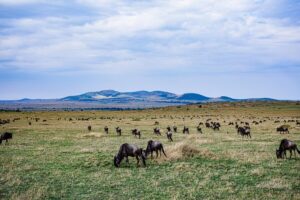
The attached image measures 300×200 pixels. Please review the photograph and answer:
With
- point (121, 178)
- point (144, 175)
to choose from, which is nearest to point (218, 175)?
point (144, 175)

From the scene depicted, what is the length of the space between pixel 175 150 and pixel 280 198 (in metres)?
11.2

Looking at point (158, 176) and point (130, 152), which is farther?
point (130, 152)

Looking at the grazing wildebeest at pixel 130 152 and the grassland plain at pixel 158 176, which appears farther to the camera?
the grazing wildebeest at pixel 130 152

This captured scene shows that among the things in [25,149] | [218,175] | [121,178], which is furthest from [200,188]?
[25,149]

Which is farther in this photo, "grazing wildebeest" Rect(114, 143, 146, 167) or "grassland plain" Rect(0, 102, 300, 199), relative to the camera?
"grazing wildebeest" Rect(114, 143, 146, 167)

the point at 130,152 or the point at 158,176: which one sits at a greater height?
the point at 130,152

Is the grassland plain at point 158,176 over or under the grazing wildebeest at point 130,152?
under

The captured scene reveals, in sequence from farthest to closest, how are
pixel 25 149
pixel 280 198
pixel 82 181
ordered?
pixel 25 149, pixel 82 181, pixel 280 198

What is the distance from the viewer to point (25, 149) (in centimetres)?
3073

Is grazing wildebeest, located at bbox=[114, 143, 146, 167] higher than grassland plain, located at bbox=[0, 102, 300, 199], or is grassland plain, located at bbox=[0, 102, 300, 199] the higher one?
grazing wildebeest, located at bbox=[114, 143, 146, 167]

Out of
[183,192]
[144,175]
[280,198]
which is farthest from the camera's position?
[144,175]

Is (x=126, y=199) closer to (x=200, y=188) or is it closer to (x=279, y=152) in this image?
(x=200, y=188)

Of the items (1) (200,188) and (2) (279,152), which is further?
(2) (279,152)

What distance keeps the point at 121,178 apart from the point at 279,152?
11.6 m
